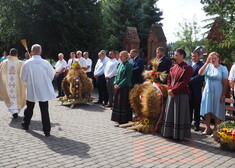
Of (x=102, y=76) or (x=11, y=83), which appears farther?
(x=102, y=76)

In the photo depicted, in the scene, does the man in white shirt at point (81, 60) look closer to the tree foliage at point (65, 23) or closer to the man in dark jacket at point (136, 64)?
the man in dark jacket at point (136, 64)

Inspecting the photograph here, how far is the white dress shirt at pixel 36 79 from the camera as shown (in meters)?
6.46

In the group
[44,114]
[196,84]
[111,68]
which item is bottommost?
[44,114]

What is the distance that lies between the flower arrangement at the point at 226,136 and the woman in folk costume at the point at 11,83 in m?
5.67

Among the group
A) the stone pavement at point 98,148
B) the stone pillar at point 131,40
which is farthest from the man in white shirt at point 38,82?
the stone pillar at point 131,40

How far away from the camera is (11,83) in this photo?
8.32 metres

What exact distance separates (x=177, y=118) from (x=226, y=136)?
1.09 metres

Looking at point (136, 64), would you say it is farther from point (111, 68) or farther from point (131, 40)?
point (131, 40)

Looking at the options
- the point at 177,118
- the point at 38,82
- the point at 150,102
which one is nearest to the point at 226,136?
the point at 177,118

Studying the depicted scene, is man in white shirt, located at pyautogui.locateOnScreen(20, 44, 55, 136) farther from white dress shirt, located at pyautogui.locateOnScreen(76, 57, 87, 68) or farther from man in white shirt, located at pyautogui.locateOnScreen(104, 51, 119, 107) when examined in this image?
white dress shirt, located at pyautogui.locateOnScreen(76, 57, 87, 68)

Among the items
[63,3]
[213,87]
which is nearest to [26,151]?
[213,87]

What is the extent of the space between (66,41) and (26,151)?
14316 mm

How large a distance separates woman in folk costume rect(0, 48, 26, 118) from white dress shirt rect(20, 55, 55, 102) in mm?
1899

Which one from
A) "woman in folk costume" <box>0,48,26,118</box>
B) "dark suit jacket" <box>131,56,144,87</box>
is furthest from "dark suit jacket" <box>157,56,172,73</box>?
"woman in folk costume" <box>0,48,26,118</box>
